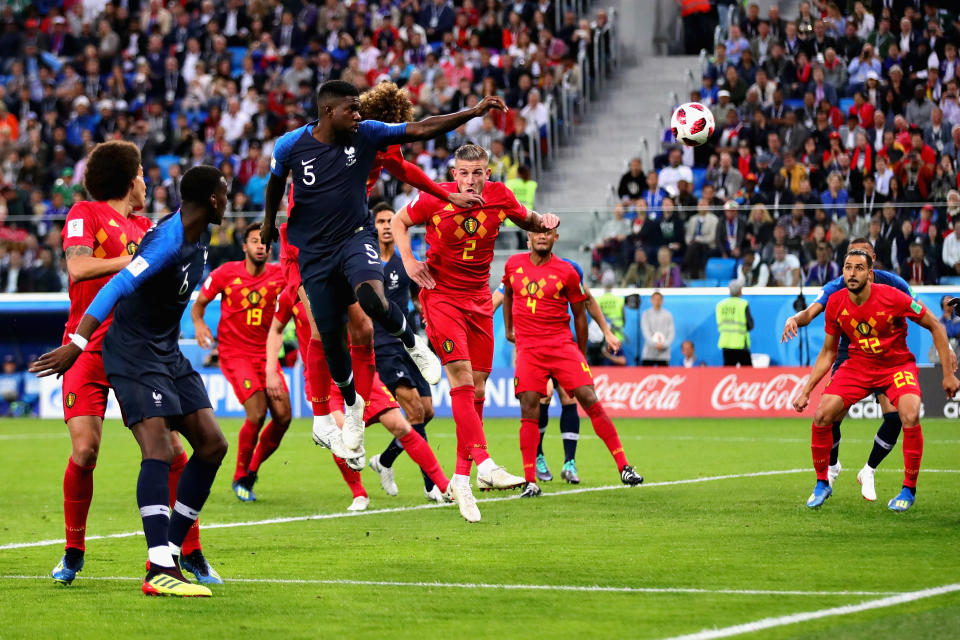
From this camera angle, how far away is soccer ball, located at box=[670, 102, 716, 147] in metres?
12.9

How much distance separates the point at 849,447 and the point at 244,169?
16.3m

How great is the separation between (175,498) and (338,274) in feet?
7.54

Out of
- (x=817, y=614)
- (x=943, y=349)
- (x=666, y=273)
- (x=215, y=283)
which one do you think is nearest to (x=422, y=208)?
(x=215, y=283)

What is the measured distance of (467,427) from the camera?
10609mm

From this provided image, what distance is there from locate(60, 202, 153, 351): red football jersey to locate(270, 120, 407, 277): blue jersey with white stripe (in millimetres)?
1423

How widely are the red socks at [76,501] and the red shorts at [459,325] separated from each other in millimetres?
3440

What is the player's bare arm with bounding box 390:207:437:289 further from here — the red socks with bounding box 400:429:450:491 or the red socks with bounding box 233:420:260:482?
the red socks with bounding box 233:420:260:482

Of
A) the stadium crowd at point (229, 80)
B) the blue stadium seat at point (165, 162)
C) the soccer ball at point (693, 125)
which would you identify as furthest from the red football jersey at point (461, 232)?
the blue stadium seat at point (165, 162)

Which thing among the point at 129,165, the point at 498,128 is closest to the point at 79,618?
the point at 129,165

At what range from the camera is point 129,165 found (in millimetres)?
8328

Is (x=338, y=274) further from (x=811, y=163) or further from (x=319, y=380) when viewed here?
(x=811, y=163)

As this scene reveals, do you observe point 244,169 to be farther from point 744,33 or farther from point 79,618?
point 79,618

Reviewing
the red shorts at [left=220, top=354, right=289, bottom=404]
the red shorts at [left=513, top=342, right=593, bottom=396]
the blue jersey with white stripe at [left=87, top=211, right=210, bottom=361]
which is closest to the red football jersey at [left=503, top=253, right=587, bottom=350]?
the red shorts at [left=513, top=342, right=593, bottom=396]

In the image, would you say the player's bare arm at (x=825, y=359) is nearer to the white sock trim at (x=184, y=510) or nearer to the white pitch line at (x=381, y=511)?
the white pitch line at (x=381, y=511)
